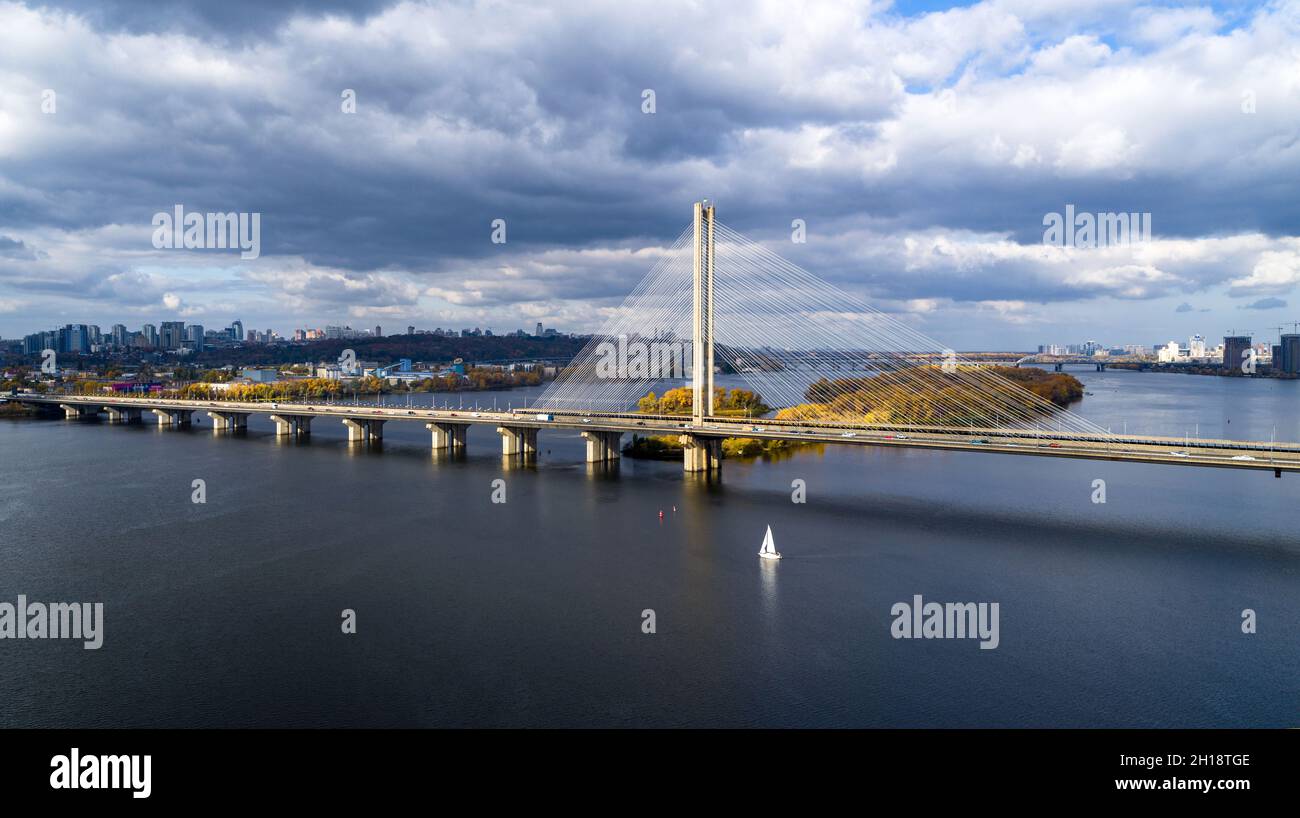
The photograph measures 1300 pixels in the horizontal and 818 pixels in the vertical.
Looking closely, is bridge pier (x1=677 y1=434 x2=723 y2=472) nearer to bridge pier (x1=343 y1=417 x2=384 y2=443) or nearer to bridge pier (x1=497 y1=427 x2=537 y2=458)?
bridge pier (x1=497 y1=427 x2=537 y2=458)

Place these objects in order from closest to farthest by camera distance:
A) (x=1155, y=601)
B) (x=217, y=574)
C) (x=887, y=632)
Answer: (x=887, y=632), (x=1155, y=601), (x=217, y=574)

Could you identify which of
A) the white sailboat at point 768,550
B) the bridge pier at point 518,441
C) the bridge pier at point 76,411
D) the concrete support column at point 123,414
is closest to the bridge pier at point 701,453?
the bridge pier at point 518,441

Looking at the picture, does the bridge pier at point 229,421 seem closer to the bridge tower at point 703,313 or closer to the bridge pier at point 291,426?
the bridge pier at point 291,426

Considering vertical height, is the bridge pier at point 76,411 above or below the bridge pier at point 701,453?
above
